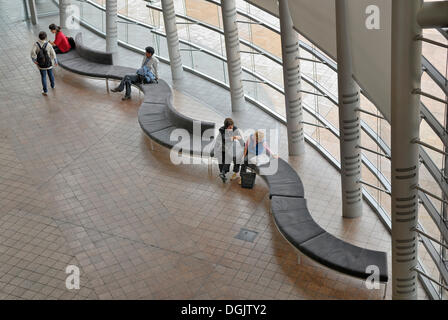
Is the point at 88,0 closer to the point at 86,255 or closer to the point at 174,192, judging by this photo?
the point at 174,192

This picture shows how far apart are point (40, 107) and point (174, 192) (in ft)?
18.6

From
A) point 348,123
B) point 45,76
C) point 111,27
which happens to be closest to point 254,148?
point 348,123

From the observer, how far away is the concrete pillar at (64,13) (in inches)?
901

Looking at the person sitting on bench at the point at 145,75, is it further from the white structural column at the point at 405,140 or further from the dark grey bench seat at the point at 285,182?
the white structural column at the point at 405,140

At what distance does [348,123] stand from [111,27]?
10.6 meters

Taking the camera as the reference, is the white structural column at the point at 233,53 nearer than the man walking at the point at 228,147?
No

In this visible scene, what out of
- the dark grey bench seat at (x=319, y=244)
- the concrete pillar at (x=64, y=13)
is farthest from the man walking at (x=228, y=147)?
the concrete pillar at (x=64, y=13)

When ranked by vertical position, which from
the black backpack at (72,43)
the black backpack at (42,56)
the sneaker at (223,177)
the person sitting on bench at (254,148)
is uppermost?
the black backpack at (42,56)

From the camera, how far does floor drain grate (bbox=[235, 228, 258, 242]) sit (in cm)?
1284

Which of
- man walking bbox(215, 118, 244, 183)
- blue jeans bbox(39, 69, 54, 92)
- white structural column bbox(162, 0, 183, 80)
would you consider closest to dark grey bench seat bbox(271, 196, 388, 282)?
man walking bbox(215, 118, 244, 183)

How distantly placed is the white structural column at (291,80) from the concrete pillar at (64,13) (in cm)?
1106

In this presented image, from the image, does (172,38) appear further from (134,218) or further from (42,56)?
(134,218)

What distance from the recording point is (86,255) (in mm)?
12578

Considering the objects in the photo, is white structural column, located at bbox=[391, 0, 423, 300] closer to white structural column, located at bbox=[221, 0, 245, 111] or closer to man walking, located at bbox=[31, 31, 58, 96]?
white structural column, located at bbox=[221, 0, 245, 111]
